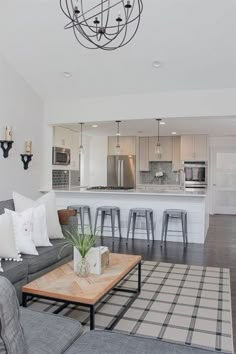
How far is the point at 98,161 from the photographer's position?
32.1ft

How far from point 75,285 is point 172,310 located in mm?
982

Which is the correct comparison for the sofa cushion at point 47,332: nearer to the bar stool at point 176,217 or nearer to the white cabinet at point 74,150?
the bar stool at point 176,217

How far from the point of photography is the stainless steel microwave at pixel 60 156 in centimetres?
723

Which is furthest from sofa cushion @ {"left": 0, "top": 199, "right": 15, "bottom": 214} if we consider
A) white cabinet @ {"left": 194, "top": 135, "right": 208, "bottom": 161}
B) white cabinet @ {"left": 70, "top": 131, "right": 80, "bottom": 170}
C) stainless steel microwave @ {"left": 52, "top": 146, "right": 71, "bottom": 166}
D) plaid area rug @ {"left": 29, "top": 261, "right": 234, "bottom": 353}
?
white cabinet @ {"left": 194, "top": 135, "right": 208, "bottom": 161}

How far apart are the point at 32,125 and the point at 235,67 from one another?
3.58m

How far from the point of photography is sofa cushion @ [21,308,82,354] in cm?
149

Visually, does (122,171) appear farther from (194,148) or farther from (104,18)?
(104,18)

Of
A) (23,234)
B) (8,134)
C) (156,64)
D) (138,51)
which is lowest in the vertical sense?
(23,234)

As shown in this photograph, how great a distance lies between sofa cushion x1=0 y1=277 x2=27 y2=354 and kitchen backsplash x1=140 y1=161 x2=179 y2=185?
859 centimetres

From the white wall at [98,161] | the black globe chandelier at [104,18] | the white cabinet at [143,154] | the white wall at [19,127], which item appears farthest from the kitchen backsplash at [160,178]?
the black globe chandelier at [104,18]

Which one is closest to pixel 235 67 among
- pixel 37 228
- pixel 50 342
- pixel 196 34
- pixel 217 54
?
pixel 217 54

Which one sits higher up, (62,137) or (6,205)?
(62,137)

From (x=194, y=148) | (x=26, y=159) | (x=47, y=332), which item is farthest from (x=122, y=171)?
(x=47, y=332)

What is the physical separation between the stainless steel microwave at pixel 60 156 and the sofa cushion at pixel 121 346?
585cm
